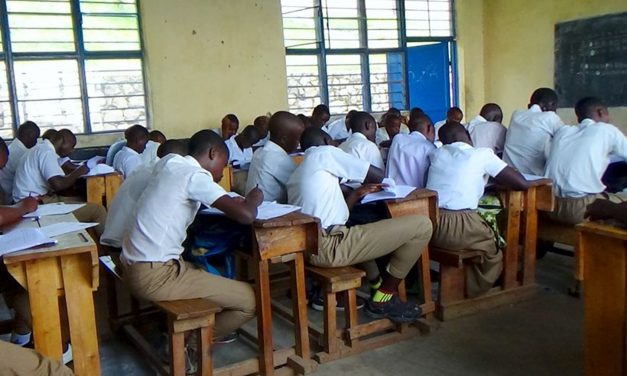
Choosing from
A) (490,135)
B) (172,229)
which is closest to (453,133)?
(490,135)

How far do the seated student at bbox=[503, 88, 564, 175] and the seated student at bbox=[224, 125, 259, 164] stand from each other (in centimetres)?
279

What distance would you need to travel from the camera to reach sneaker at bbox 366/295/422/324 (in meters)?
3.26

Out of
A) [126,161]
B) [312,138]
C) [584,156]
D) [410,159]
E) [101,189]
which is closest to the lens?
[312,138]

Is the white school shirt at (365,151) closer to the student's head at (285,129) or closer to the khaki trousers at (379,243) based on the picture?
the student's head at (285,129)

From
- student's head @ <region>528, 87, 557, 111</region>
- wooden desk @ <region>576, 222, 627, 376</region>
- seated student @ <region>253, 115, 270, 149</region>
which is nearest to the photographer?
wooden desk @ <region>576, 222, 627, 376</region>

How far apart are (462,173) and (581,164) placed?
853mm

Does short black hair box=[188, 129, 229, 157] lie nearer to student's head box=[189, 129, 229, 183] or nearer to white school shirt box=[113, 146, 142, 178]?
student's head box=[189, 129, 229, 183]

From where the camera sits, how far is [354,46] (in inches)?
347

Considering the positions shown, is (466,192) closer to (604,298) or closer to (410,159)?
(410,159)

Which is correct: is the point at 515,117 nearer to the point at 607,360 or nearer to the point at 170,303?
the point at 607,360

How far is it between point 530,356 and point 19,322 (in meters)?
2.55

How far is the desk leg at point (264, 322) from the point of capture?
9.21ft

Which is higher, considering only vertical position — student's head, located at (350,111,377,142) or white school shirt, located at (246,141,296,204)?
student's head, located at (350,111,377,142)

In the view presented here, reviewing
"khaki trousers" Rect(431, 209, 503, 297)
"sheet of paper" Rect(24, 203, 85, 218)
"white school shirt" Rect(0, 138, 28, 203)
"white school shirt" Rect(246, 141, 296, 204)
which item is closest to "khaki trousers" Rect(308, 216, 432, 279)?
"khaki trousers" Rect(431, 209, 503, 297)
